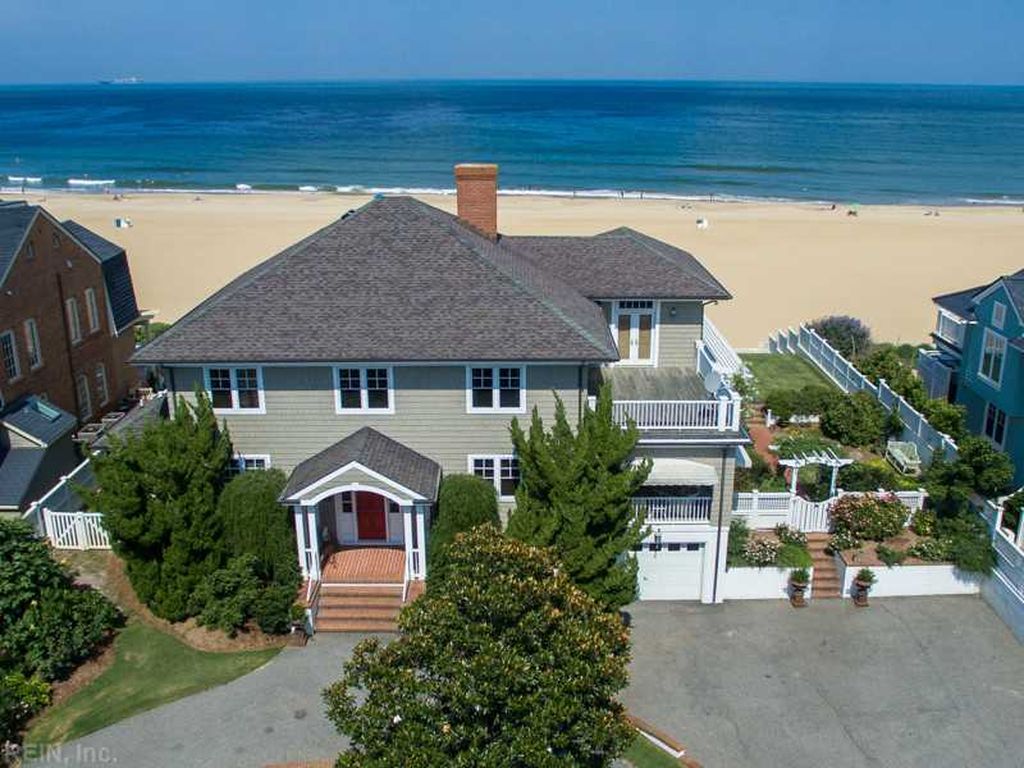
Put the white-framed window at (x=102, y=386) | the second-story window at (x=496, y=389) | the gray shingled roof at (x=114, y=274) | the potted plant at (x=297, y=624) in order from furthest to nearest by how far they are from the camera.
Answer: the gray shingled roof at (x=114, y=274), the white-framed window at (x=102, y=386), the second-story window at (x=496, y=389), the potted plant at (x=297, y=624)

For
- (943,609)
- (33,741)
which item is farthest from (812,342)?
(33,741)

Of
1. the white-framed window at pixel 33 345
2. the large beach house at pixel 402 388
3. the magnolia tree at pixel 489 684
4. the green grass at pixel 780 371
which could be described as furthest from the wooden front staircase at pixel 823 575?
the white-framed window at pixel 33 345

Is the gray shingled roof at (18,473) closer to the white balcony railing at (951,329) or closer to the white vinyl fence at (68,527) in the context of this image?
the white vinyl fence at (68,527)

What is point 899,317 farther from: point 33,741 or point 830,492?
point 33,741

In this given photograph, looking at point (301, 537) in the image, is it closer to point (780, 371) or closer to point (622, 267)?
point (622, 267)

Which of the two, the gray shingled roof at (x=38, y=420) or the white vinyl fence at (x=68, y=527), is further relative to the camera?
the gray shingled roof at (x=38, y=420)

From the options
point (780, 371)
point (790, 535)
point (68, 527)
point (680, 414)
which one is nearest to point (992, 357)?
point (790, 535)
